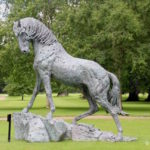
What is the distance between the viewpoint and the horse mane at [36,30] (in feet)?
42.5

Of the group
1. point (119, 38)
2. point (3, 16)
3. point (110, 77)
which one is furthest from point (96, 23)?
point (110, 77)

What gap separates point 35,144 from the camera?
11766 millimetres

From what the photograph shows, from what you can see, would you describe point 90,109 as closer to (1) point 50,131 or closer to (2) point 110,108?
(2) point 110,108

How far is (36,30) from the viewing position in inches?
513

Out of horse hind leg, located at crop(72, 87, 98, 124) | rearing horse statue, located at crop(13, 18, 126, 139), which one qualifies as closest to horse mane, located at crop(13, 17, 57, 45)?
rearing horse statue, located at crop(13, 18, 126, 139)

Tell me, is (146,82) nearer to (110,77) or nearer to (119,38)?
(119,38)

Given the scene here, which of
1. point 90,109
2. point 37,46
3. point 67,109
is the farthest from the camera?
point 67,109

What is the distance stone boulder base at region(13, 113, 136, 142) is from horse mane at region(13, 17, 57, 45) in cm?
237

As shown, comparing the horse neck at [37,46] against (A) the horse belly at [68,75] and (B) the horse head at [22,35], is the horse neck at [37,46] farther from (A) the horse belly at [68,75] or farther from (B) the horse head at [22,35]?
(A) the horse belly at [68,75]

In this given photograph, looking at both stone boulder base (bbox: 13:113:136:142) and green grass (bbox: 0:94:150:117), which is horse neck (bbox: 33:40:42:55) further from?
green grass (bbox: 0:94:150:117)

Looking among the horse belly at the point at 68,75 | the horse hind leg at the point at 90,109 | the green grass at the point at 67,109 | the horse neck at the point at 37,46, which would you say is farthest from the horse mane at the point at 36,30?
the green grass at the point at 67,109

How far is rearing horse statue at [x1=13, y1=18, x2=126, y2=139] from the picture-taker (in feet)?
41.3

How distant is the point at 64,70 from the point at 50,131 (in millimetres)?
1867

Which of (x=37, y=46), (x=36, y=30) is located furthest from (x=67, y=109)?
(x=36, y=30)
